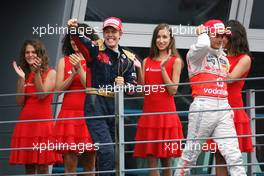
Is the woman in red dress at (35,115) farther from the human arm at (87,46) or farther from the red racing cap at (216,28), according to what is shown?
the red racing cap at (216,28)

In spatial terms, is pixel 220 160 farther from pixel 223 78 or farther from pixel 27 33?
pixel 27 33

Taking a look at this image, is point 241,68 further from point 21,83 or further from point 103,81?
point 21,83

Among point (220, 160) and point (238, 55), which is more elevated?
point (238, 55)

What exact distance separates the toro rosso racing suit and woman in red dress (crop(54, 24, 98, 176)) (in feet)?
1.19

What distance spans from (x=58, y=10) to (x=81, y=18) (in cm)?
24

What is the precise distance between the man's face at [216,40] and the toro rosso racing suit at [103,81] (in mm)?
627

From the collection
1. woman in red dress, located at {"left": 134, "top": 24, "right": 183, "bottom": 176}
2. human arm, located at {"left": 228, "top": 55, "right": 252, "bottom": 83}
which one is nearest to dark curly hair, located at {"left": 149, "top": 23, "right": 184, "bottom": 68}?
woman in red dress, located at {"left": 134, "top": 24, "right": 183, "bottom": 176}

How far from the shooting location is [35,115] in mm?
7453

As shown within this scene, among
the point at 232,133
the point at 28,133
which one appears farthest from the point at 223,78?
the point at 28,133

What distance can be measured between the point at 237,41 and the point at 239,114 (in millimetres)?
594

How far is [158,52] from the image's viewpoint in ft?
24.6

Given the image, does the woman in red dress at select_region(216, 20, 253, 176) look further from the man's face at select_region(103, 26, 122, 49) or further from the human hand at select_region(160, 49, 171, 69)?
the man's face at select_region(103, 26, 122, 49)

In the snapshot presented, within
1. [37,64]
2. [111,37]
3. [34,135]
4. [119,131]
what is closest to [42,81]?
[37,64]

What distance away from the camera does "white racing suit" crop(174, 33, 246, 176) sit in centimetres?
664
